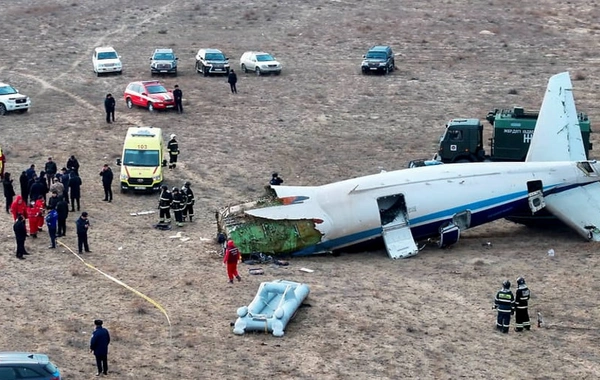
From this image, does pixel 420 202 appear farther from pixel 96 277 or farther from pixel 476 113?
pixel 476 113

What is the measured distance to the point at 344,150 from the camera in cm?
4784

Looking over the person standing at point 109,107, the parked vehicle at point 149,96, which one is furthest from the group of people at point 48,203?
the parked vehicle at point 149,96

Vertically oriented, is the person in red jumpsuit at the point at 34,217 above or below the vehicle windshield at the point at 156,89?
below

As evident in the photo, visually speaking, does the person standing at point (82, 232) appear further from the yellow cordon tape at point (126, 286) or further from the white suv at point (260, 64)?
the white suv at point (260, 64)

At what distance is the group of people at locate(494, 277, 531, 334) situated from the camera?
88.4 feet

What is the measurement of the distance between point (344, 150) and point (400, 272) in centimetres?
1596

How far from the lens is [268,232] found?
1320 inches

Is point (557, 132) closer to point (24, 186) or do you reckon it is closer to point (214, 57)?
point (24, 186)

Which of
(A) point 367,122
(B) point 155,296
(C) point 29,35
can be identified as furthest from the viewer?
(C) point 29,35

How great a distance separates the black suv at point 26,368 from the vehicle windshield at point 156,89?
3213 centimetres

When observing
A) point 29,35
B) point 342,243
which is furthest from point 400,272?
point 29,35

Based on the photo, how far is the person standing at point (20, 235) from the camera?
3272 centimetres

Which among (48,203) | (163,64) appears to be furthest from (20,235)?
(163,64)

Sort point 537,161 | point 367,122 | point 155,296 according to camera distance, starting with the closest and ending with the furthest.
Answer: point 155,296 < point 537,161 < point 367,122
